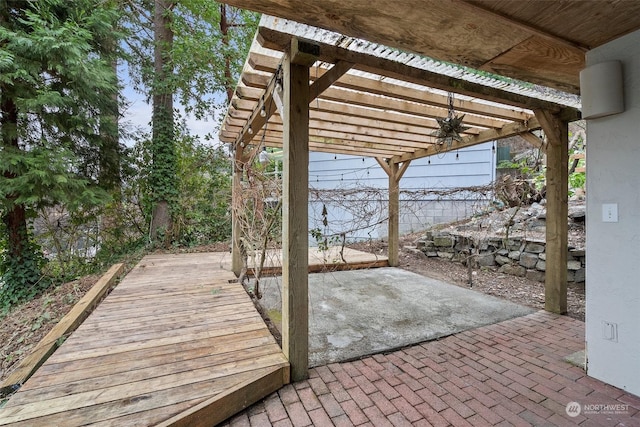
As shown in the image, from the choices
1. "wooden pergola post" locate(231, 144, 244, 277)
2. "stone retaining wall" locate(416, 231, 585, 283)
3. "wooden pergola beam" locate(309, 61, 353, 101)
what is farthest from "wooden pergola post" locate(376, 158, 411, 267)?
"wooden pergola beam" locate(309, 61, 353, 101)

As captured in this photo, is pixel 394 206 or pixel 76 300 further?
pixel 394 206

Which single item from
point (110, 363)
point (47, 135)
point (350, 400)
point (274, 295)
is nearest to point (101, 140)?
point (47, 135)

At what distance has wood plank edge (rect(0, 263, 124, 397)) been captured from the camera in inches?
68.2

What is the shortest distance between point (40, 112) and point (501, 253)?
8.22 meters

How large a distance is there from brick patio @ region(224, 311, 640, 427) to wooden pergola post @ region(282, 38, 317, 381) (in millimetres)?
239

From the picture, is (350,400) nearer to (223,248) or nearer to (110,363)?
(110,363)

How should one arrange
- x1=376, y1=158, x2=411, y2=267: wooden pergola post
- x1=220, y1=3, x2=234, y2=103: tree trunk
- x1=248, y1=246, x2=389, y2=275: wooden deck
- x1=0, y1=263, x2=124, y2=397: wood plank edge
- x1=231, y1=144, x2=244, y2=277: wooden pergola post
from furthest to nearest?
x1=220, y1=3, x2=234, y2=103: tree trunk → x1=376, y1=158, x2=411, y2=267: wooden pergola post → x1=248, y1=246, x2=389, y2=275: wooden deck → x1=231, y1=144, x2=244, y2=277: wooden pergola post → x1=0, y1=263, x2=124, y2=397: wood plank edge

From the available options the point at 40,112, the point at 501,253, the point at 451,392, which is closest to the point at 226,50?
the point at 40,112

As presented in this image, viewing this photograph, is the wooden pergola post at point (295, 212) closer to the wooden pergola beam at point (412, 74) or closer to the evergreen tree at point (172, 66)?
the wooden pergola beam at point (412, 74)

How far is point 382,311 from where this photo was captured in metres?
3.16

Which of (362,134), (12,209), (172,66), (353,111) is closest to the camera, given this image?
(353,111)

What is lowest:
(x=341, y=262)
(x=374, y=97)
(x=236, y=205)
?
(x=341, y=262)
